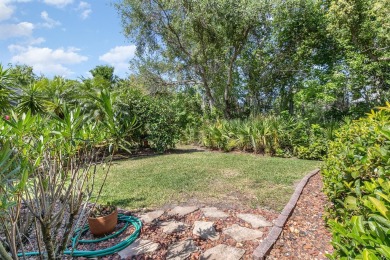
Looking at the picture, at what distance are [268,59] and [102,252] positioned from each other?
11479 mm

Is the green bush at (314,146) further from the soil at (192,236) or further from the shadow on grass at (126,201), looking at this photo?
the shadow on grass at (126,201)

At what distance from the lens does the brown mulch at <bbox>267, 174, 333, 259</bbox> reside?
2.58m

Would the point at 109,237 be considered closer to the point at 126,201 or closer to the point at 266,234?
the point at 126,201

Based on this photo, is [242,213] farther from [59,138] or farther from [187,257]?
[59,138]

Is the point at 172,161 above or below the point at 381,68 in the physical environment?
below

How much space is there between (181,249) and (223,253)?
1.57 ft

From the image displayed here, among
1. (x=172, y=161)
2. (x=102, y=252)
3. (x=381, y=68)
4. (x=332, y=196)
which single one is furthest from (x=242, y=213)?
(x=381, y=68)

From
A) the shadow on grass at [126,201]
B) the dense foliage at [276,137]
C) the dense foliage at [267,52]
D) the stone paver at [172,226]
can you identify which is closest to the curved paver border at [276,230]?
the stone paver at [172,226]

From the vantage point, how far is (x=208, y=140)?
34.8 ft

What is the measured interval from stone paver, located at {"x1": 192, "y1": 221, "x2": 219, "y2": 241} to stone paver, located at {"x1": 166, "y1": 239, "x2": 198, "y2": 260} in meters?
0.18

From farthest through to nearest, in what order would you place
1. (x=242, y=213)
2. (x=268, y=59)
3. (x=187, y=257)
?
(x=268, y=59) < (x=242, y=213) < (x=187, y=257)

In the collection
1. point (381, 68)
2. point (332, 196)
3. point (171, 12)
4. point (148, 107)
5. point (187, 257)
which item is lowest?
point (187, 257)

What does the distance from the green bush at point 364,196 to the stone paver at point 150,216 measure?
2.26 metres

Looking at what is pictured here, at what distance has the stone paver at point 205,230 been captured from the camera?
2.92m
